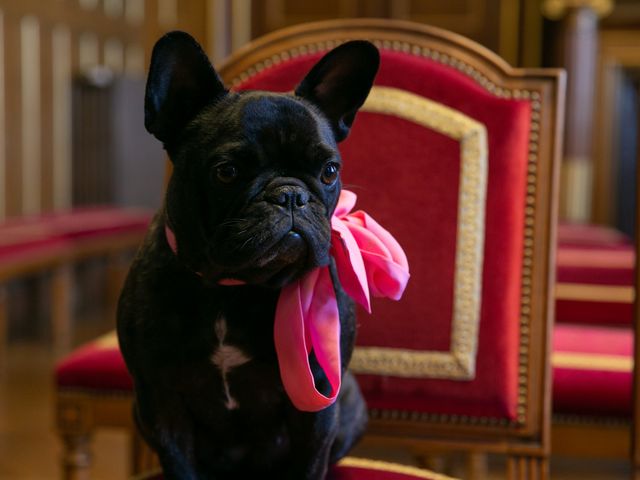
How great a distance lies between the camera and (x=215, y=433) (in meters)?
1.04

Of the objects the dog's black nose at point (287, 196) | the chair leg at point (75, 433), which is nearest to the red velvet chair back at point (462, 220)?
the dog's black nose at point (287, 196)

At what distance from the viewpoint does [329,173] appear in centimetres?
96

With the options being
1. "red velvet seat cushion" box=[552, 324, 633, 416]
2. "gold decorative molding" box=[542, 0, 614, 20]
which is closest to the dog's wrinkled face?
"red velvet seat cushion" box=[552, 324, 633, 416]

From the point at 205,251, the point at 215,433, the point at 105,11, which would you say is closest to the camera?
the point at 205,251

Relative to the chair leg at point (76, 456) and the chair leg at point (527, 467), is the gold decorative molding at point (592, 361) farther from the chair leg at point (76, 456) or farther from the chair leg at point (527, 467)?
the chair leg at point (76, 456)

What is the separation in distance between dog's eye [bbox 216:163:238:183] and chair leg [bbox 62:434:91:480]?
1.08 m

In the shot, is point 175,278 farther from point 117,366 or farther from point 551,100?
point 117,366

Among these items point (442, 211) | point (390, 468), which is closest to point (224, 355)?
point (390, 468)

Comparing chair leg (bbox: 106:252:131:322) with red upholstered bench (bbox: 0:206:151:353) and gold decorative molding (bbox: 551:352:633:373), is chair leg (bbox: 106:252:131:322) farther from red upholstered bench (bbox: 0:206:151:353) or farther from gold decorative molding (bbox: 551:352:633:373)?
gold decorative molding (bbox: 551:352:633:373)

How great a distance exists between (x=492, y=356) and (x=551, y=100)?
1.28 feet

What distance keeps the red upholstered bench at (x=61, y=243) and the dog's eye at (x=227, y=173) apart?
8.78ft

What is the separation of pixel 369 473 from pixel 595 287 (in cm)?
156

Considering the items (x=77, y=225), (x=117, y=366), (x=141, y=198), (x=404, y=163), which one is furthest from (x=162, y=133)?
(x=141, y=198)

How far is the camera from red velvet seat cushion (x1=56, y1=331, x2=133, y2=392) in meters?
1.80
